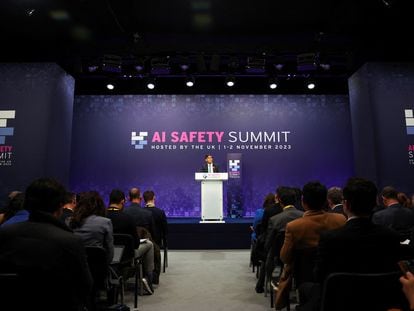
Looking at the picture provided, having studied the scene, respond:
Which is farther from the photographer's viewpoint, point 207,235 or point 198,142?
point 198,142

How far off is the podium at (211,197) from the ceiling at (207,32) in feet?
8.21

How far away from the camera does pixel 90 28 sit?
A: 6695mm

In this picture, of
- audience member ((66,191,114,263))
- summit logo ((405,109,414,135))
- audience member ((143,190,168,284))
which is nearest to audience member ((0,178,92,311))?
audience member ((66,191,114,263))

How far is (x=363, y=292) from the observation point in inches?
60.4

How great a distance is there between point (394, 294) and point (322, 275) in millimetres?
338

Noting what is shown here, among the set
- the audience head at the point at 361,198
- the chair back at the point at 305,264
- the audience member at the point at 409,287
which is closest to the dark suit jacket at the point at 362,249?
the audience head at the point at 361,198

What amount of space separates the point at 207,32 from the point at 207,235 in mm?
4123

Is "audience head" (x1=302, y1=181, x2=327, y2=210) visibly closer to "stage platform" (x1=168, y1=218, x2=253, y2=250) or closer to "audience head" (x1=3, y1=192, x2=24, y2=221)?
"audience head" (x1=3, y1=192, x2=24, y2=221)

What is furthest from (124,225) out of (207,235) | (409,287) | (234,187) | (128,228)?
(234,187)

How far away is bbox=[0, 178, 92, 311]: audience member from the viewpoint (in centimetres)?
152

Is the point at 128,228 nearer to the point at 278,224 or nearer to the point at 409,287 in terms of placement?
the point at 278,224

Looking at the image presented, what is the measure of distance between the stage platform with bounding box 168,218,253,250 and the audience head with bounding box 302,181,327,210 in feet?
15.2

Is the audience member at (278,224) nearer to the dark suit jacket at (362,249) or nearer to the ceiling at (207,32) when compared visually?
the dark suit jacket at (362,249)

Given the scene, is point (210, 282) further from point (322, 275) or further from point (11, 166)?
point (11, 166)
